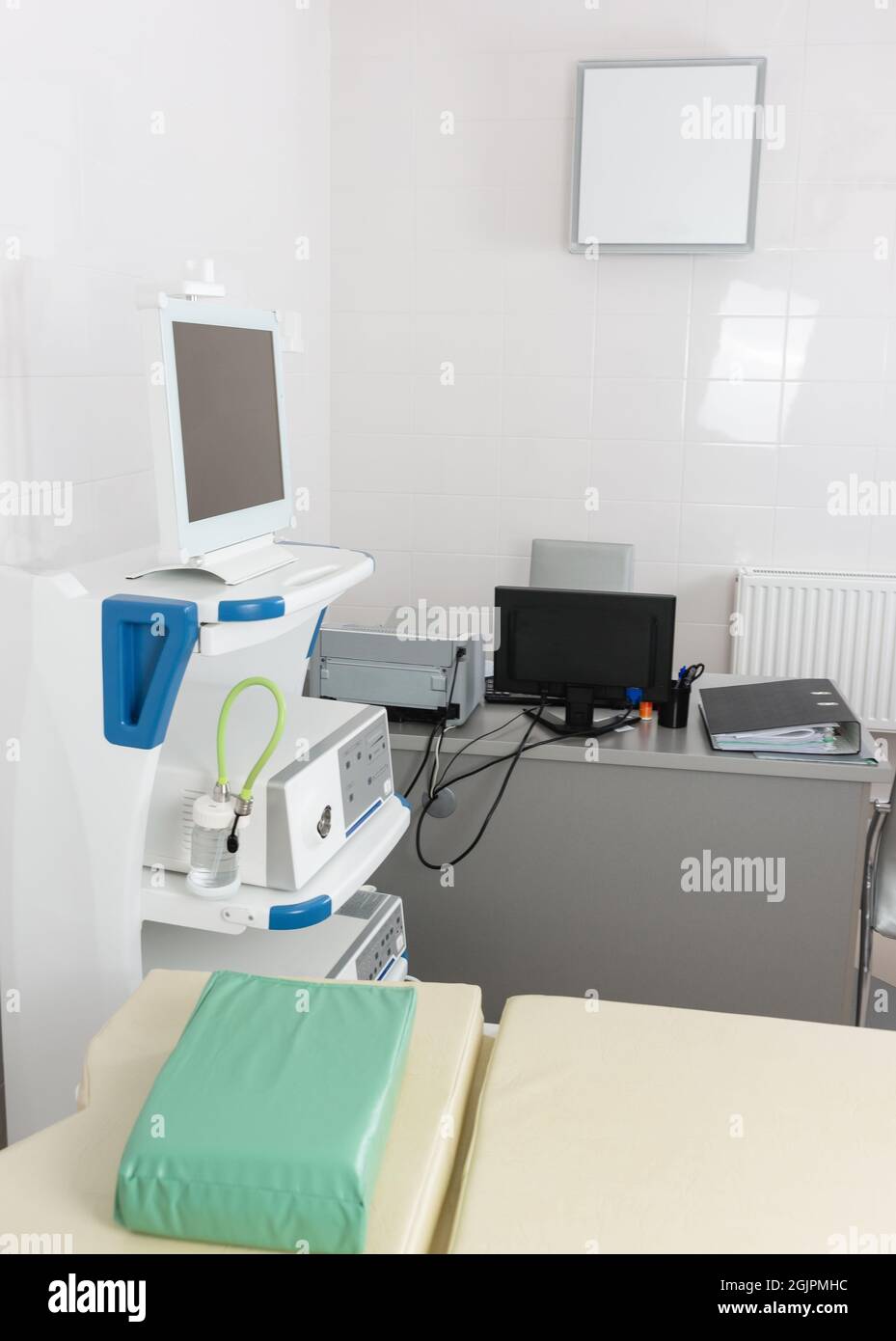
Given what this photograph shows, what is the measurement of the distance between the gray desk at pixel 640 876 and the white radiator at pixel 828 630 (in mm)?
1466

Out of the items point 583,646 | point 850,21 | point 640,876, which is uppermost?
point 850,21

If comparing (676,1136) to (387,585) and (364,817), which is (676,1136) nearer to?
(364,817)

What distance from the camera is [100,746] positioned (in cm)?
158

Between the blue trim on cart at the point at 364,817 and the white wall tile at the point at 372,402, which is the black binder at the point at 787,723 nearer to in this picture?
the blue trim on cart at the point at 364,817

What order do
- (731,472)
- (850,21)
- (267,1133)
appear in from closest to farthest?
(267,1133), (850,21), (731,472)

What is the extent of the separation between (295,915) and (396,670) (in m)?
0.95

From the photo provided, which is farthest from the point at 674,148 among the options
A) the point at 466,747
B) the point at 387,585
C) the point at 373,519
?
the point at 466,747

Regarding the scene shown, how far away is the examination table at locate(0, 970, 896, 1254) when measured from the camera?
112 centimetres

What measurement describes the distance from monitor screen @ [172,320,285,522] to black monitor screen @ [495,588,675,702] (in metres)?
0.77

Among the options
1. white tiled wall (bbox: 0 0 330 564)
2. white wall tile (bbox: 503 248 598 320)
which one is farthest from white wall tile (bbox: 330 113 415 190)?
white tiled wall (bbox: 0 0 330 564)

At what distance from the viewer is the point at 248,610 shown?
1520 millimetres
